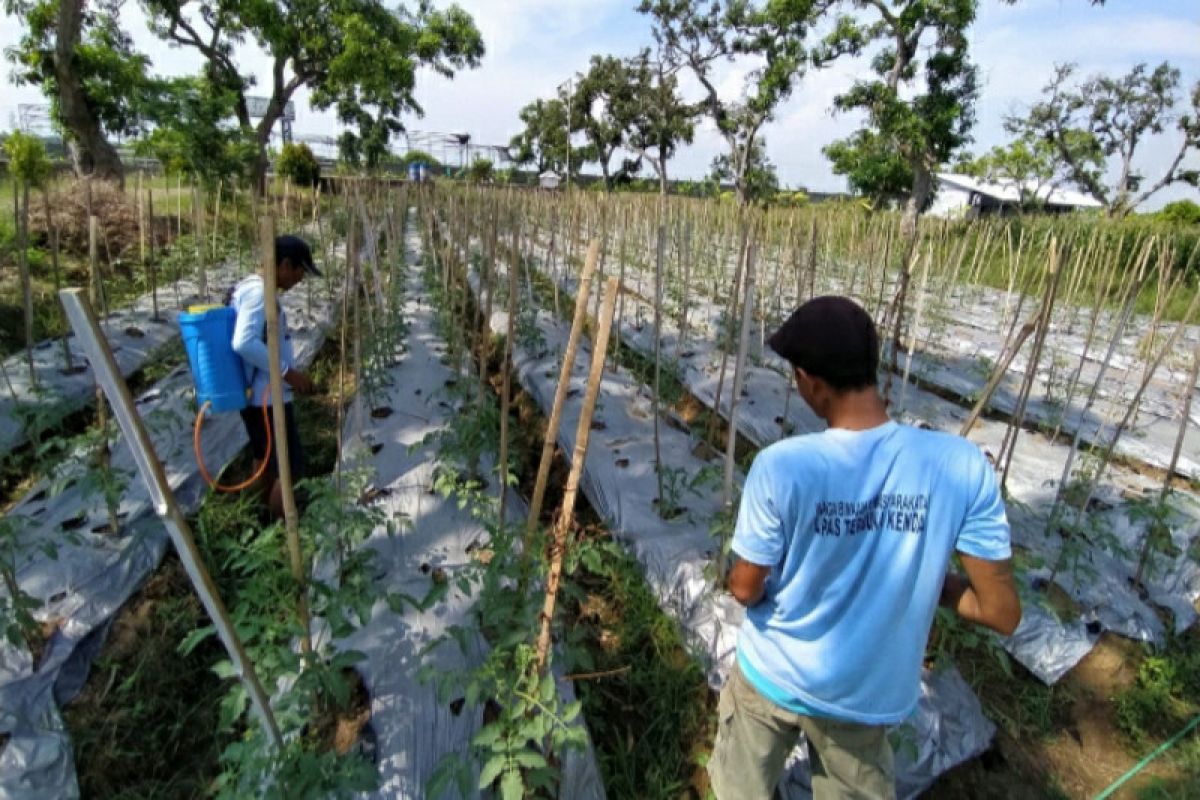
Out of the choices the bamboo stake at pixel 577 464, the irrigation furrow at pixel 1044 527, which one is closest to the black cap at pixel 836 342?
the bamboo stake at pixel 577 464

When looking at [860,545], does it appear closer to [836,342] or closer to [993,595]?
[993,595]

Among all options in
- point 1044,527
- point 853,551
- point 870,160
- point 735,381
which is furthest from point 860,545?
point 870,160

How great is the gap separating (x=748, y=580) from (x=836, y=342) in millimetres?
457

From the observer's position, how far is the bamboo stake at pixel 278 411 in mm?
1188

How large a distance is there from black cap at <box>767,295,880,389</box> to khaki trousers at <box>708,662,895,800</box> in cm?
69

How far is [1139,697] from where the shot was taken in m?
2.10

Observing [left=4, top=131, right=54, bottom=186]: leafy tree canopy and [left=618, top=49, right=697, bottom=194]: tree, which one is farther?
[left=618, top=49, right=697, bottom=194]: tree

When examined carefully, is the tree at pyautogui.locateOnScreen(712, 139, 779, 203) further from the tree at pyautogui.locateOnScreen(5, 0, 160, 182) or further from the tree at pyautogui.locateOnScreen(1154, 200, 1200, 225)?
the tree at pyautogui.locateOnScreen(5, 0, 160, 182)

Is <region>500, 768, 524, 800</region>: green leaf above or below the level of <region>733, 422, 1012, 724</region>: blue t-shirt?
below

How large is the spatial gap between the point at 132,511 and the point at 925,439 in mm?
3020

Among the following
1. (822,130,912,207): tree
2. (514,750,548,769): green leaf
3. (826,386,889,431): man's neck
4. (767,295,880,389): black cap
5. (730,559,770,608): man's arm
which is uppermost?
(822,130,912,207): tree

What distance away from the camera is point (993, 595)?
1.05 meters

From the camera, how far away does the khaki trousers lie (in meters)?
1.20

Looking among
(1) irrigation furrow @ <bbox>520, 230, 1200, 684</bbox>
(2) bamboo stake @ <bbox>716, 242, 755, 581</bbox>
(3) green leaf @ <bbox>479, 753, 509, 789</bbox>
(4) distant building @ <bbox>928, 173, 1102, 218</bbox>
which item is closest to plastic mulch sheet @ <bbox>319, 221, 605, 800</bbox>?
(3) green leaf @ <bbox>479, 753, 509, 789</bbox>
